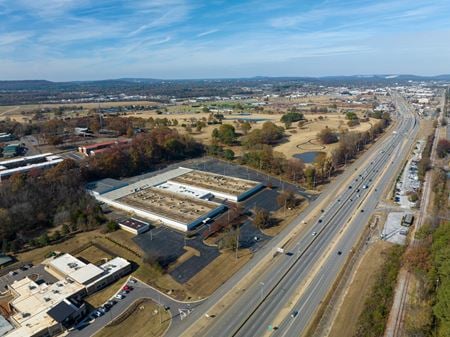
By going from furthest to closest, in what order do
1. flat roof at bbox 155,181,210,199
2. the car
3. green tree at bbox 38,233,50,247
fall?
flat roof at bbox 155,181,210,199, green tree at bbox 38,233,50,247, the car

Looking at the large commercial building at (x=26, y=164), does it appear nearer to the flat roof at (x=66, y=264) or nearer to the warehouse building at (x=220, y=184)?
the warehouse building at (x=220, y=184)

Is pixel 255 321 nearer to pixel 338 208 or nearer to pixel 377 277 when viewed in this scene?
pixel 377 277

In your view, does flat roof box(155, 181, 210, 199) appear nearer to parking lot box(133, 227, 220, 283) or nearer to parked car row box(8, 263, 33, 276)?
parking lot box(133, 227, 220, 283)

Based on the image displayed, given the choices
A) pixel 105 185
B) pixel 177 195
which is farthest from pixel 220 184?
pixel 105 185

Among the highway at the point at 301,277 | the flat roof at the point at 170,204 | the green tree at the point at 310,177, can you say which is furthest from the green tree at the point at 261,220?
the green tree at the point at 310,177

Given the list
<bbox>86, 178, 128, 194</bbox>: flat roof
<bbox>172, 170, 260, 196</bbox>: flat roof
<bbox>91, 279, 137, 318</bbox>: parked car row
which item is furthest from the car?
<bbox>172, 170, 260, 196</bbox>: flat roof

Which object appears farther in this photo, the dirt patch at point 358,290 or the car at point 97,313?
the car at point 97,313
